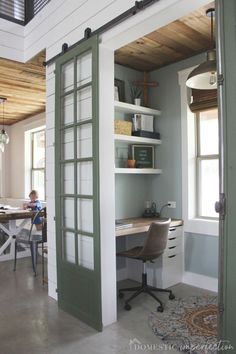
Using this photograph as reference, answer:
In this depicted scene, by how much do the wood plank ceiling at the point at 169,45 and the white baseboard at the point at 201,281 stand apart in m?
2.73

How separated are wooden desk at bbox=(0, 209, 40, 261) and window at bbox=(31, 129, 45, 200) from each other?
153 centimetres

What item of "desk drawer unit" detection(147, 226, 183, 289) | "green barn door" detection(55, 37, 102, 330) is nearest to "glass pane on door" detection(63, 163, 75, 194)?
"green barn door" detection(55, 37, 102, 330)

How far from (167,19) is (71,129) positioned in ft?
4.48

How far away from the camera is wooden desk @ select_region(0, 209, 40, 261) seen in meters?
4.88

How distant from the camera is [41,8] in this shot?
11.9ft

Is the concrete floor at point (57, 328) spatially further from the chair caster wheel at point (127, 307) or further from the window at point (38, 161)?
the window at point (38, 161)

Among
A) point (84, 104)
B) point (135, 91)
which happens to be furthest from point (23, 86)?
point (84, 104)

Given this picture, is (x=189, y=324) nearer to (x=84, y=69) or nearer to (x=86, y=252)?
(x=86, y=252)

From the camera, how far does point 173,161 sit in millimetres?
4023

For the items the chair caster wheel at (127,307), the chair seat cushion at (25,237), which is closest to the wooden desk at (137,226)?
the chair caster wheel at (127,307)

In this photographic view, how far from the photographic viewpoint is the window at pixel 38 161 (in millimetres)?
6895

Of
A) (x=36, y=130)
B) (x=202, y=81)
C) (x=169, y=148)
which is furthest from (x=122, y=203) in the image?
(x=36, y=130)

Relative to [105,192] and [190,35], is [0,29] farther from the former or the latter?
[105,192]

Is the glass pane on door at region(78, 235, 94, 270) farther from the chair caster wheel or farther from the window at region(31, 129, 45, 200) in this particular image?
the window at region(31, 129, 45, 200)
